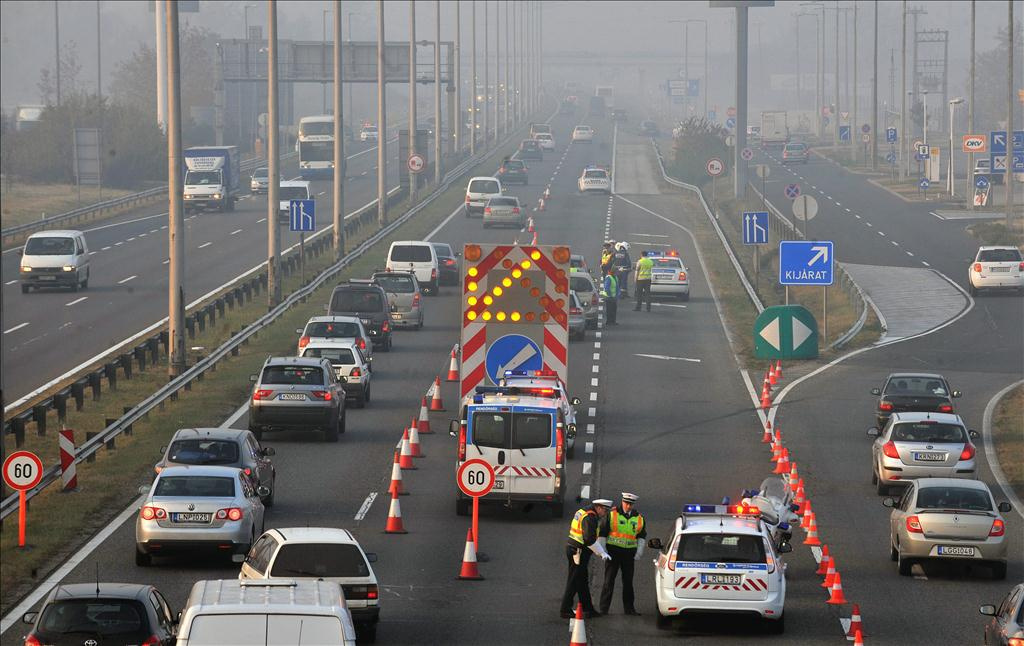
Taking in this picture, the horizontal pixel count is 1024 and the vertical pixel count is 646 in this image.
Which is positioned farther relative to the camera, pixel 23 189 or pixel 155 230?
pixel 23 189

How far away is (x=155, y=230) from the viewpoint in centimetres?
8238

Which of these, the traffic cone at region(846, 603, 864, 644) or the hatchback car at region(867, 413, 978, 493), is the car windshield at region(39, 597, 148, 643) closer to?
the traffic cone at region(846, 603, 864, 644)

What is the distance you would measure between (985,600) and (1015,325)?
3470cm

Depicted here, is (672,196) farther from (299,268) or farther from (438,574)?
(438,574)

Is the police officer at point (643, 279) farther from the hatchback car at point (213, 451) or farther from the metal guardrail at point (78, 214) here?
the hatchback car at point (213, 451)

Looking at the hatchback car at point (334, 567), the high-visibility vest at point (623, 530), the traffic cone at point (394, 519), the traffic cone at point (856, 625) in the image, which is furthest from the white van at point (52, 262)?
the traffic cone at point (856, 625)

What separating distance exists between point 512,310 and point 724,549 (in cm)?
1045

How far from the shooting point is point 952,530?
81.5 ft

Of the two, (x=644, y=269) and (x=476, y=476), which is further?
(x=644, y=269)

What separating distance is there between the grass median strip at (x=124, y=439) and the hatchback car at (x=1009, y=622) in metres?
11.1

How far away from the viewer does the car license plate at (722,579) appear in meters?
20.5

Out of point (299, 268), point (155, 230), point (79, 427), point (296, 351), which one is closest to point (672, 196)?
point (155, 230)

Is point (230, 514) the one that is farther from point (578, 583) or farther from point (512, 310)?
point (512, 310)

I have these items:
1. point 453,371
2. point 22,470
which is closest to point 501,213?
point 453,371
